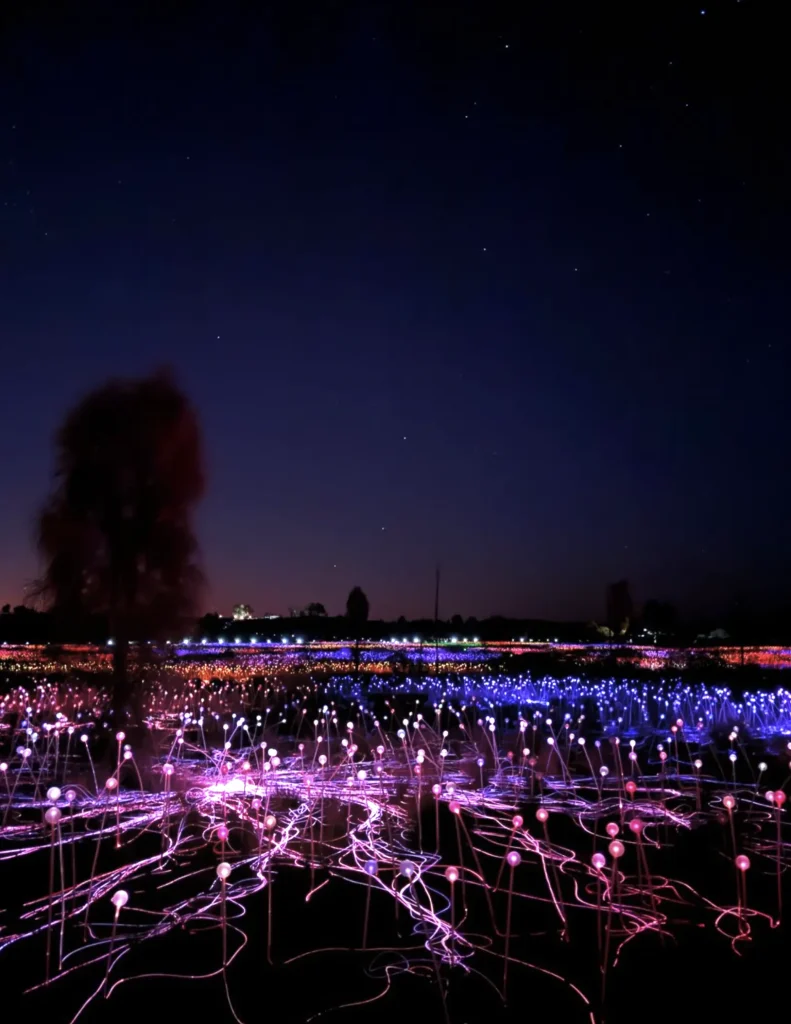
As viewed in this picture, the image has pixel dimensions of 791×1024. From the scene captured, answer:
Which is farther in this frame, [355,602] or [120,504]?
[355,602]

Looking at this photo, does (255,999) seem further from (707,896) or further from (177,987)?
(707,896)

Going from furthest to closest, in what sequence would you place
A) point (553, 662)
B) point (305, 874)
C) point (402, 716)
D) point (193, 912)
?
point (553, 662) < point (402, 716) < point (305, 874) < point (193, 912)

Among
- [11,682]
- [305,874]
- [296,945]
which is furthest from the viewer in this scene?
[11,682]

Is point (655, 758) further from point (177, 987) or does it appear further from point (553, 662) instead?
point (553, 662)

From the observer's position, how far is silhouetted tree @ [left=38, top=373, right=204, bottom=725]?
11.2 m

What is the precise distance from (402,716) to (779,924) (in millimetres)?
10820

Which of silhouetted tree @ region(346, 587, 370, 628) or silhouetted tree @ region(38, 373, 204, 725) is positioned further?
silhouetted tree @ region(346, 587, 370, 628)

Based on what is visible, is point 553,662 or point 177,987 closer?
point 177,987

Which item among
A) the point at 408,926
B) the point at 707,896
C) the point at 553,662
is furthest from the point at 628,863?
the point at 553,662

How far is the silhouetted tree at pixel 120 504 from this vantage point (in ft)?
36.9

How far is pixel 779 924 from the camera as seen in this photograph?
15.9 feet

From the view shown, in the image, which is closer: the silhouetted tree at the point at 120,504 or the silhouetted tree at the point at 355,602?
the silhouetted tree at the point at 120,504

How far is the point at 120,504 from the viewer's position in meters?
11.3

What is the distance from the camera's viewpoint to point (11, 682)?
62.5 feet
